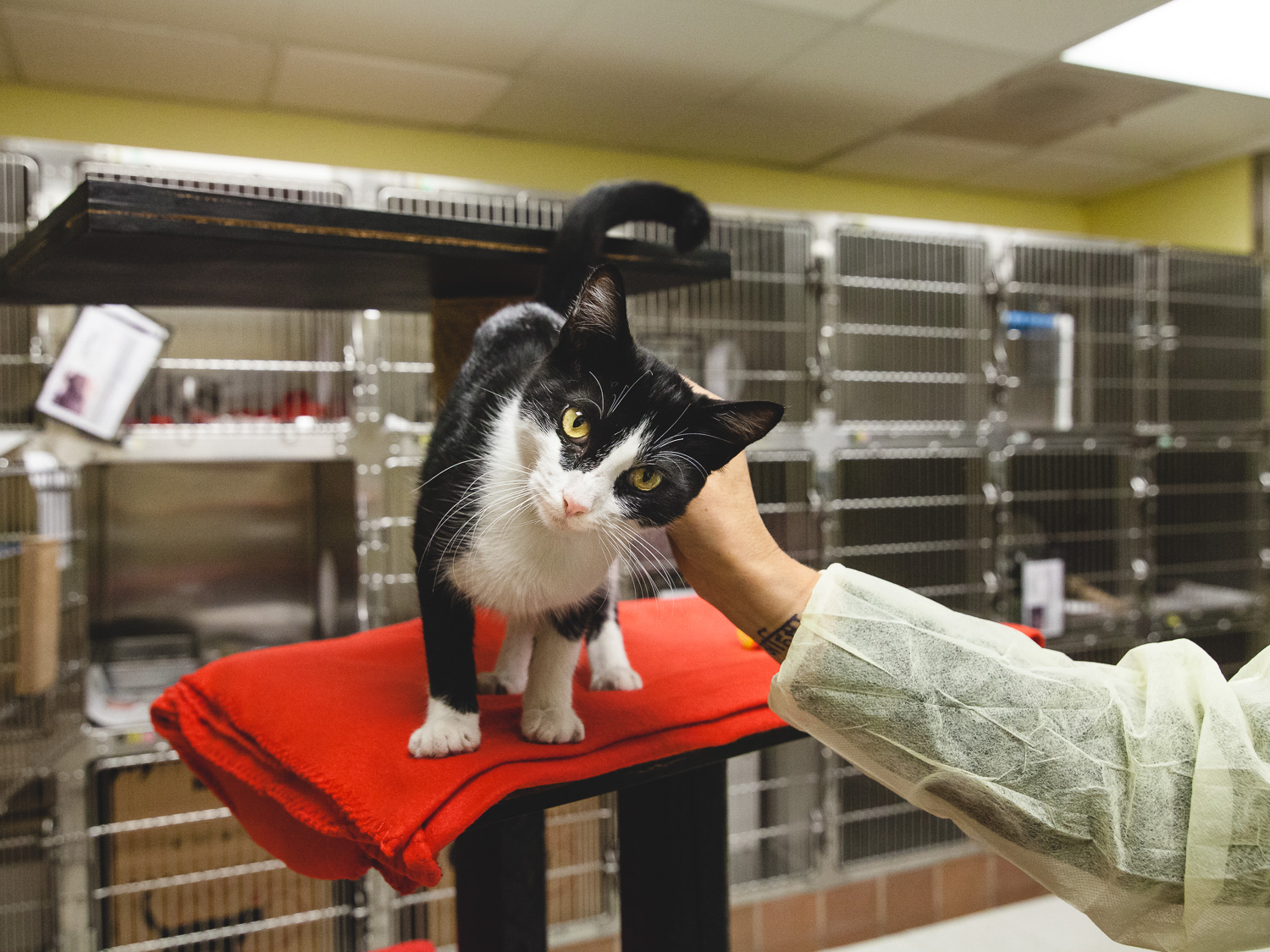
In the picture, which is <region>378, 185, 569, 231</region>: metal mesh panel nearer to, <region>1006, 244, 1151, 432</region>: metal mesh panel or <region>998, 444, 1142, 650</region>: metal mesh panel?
<region>1006, 244, 1151, 432</region>: metal mesh panel

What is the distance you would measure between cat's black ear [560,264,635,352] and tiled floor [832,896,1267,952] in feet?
6.94

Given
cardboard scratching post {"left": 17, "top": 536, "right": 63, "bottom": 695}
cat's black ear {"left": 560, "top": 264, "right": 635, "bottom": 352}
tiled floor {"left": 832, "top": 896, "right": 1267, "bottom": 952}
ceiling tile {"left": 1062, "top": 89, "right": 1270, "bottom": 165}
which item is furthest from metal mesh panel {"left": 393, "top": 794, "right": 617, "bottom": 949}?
ceiling tile {"left": 1062, "top": 89, "right": 1270, "bottom": 165}

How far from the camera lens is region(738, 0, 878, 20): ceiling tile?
6.49ft

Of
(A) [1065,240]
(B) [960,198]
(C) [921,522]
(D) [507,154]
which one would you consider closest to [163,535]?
(D) [507,154]

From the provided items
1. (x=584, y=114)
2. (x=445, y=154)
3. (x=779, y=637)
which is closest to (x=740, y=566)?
(x=779, y=637)

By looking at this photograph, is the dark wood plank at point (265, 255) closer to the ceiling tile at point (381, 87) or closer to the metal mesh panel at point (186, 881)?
the metal mesh panel at point (186, 881)

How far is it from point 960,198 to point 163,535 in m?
3.20

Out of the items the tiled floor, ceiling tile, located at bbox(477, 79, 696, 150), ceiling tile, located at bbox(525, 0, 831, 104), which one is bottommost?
the tiled floor

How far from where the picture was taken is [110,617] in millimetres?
2195

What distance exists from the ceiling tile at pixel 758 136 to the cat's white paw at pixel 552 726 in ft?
7.97

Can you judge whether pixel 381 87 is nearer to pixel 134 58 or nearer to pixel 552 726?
pixel 134 58

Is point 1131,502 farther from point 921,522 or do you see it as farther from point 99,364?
point 99,364

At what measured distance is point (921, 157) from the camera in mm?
3188

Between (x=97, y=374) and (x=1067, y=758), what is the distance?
1746mm
